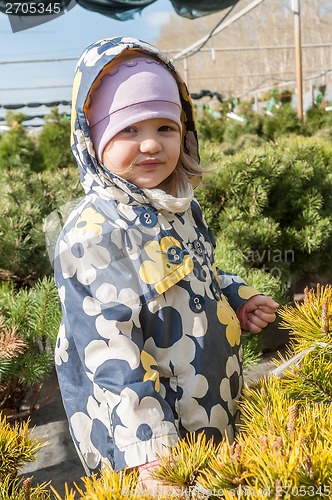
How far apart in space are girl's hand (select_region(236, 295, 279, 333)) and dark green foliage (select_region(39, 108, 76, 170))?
3865 millimetres

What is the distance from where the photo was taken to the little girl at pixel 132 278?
0.76 m

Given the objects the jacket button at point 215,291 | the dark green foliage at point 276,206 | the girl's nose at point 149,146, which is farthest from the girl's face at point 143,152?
the dark green foliage at point 276,206

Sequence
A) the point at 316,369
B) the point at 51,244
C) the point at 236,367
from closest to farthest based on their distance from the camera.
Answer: the point at 316,369
the point at 236,367
the point at 51,244


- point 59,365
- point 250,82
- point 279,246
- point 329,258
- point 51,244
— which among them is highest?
point 59,365

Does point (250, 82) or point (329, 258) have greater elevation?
point (329, 258)

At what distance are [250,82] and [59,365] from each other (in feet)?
54.4

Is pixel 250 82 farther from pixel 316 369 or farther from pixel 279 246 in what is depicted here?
pixel 316 369

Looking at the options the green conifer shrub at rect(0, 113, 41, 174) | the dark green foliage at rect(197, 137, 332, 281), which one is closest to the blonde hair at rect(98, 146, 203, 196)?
the dark green foliage at rect(197, 137, 332, 281)

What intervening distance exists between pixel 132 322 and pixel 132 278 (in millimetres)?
69

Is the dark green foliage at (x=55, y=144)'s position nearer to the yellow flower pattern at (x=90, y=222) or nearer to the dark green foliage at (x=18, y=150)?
the dark green foliage at (x=18, y=150)

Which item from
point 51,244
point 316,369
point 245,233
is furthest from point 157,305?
point 245,233

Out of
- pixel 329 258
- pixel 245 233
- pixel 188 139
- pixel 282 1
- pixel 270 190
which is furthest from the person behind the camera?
pixel 282 1

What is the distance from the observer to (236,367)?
91cm

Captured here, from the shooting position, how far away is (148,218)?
2.83 feet
